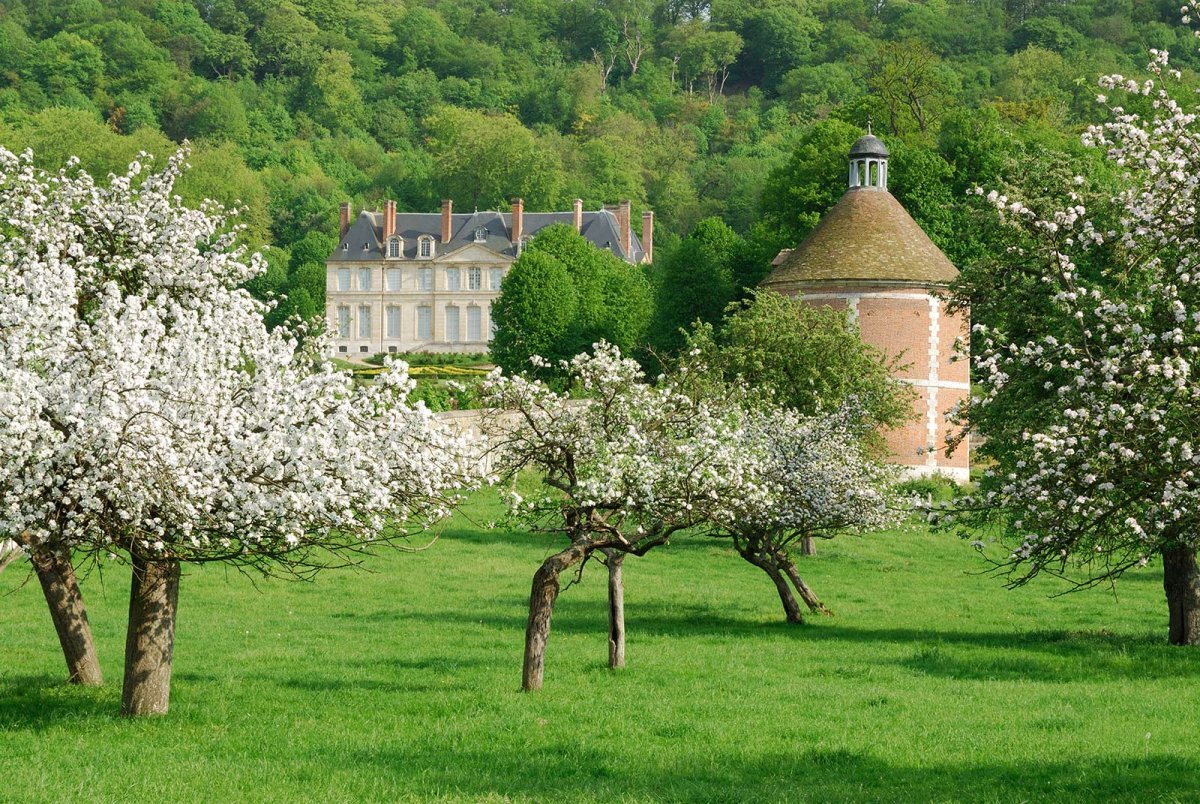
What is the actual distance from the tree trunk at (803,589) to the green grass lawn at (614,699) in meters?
0.50

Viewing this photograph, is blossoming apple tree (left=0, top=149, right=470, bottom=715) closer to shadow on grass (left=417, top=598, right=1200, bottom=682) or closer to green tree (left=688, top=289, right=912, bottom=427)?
shadow on grass (left=417, top=598, right=1200, bottom=682)

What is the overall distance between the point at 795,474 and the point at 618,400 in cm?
1234

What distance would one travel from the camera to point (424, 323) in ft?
433

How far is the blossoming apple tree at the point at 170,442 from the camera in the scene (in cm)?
1634

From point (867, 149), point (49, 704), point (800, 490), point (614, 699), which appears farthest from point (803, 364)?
point (49, 704)

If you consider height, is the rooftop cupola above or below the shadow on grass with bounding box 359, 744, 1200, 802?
above

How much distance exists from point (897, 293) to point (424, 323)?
248 feet

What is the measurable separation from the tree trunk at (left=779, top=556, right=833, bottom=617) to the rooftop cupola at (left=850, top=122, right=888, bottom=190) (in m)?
33.5

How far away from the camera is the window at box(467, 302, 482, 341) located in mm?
131500

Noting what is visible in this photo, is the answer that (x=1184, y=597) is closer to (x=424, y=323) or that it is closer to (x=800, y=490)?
(x=800, y=490)

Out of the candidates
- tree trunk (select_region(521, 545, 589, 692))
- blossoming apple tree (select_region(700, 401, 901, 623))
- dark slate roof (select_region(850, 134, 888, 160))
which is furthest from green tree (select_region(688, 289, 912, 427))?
tree trunk (select_region(521, 545, 589, 692))

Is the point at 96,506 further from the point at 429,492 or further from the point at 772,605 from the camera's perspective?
the point at 772,605

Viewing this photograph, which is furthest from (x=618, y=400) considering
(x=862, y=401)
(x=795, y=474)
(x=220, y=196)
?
(x=220, y=196)

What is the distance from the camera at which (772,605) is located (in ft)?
123
